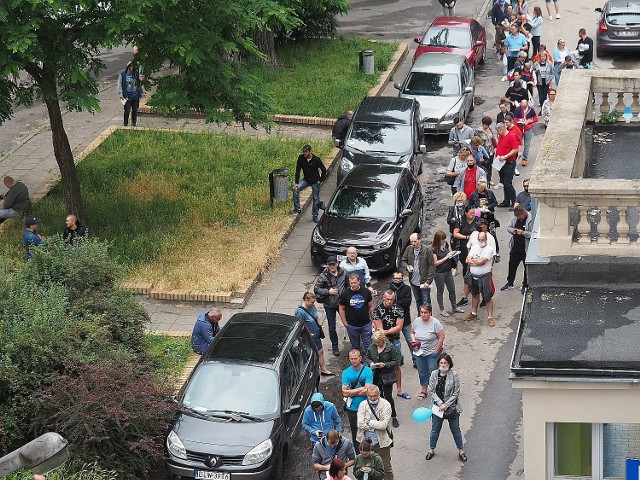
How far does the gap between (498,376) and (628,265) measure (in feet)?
19.1

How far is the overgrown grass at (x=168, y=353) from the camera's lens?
1731 cm

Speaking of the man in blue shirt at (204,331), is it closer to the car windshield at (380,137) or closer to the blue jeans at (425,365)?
the blue jeans at (425,365)

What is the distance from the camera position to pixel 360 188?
2247 centimetres

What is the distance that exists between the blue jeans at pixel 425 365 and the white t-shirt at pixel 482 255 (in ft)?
8.16

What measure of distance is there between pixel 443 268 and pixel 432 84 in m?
10.6

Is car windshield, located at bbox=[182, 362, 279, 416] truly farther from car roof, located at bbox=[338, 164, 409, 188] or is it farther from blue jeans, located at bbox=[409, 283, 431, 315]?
car roof, located at bbox=[338, 164, 409, 188]

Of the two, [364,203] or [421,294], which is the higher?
[364,203]

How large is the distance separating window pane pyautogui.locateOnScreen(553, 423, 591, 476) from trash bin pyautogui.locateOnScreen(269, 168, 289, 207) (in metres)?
13.0

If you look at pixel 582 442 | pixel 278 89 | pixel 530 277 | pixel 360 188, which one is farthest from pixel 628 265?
pixel 278 89

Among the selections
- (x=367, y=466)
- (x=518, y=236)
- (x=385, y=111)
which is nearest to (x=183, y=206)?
(x=385, y=111)

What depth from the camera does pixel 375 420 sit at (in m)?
14.5

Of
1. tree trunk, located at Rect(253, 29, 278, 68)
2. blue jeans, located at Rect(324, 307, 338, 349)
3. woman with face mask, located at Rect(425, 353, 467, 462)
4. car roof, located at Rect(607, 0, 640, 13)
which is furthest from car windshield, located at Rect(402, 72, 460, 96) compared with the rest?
woman with face mask, located at Rect(425, 353, 467, 462)

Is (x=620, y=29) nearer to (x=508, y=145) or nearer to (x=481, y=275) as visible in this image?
(x=508, y=145)

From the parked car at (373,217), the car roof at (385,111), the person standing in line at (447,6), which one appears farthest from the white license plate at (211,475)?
the person standing in line at (447,6)
